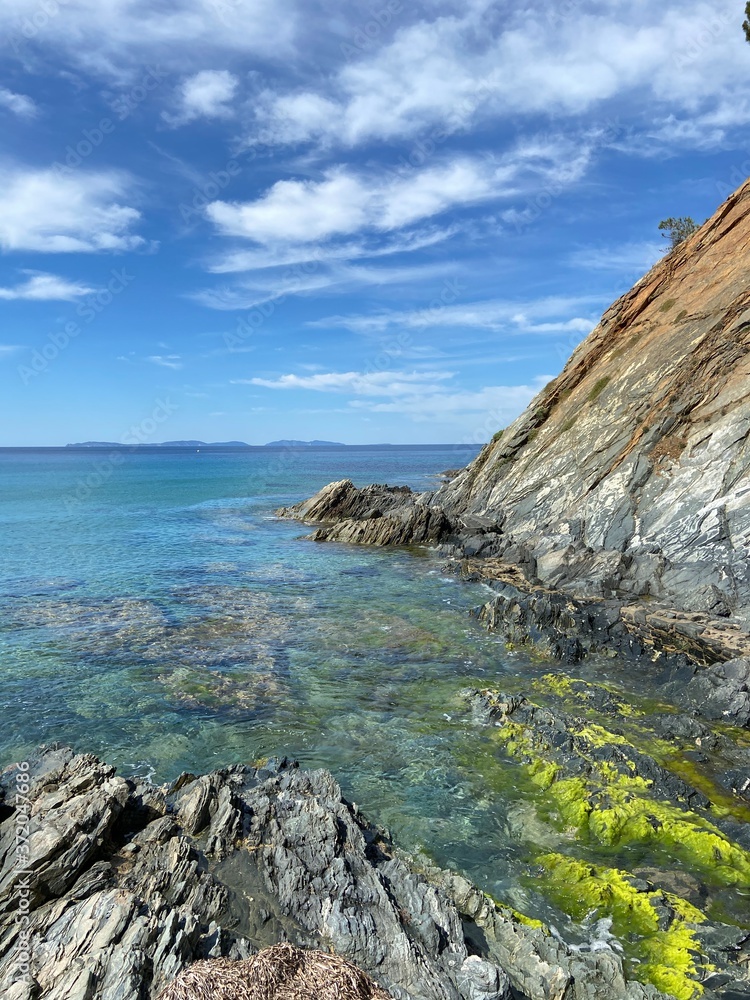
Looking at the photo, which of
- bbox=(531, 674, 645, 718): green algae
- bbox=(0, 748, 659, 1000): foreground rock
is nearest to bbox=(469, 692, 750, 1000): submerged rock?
bbox=(531, 674, 645, 718): green algae

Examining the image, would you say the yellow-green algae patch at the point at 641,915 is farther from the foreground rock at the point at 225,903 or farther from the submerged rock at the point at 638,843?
the foreground rock at the point at 225,903

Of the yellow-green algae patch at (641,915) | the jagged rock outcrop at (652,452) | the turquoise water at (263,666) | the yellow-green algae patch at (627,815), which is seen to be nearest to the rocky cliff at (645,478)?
the jagged rock outcrop at (652,452)

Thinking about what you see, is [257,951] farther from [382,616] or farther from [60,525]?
[60,525]

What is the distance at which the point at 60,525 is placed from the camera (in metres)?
65.7

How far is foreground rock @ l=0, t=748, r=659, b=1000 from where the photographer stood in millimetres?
8688

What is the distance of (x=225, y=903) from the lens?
33.1 ft

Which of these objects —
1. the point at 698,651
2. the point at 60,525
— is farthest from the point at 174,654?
the point at 60,525

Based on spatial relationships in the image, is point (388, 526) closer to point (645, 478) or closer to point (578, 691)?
point (645, 478)

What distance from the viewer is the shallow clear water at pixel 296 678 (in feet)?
48.8

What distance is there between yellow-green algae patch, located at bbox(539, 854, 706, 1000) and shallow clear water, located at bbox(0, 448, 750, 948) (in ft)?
2.02

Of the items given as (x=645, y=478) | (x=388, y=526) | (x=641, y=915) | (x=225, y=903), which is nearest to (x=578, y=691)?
(x=641, y=915)

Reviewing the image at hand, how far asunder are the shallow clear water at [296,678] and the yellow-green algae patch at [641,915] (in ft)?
2.02

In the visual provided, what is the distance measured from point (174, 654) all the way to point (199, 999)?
Answer: 18.8 metres

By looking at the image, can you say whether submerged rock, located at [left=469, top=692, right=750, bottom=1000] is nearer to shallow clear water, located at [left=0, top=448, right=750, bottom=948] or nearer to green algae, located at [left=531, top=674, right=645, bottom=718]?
green algae, located at [left=531, top=674, right=645, bottom=718]
